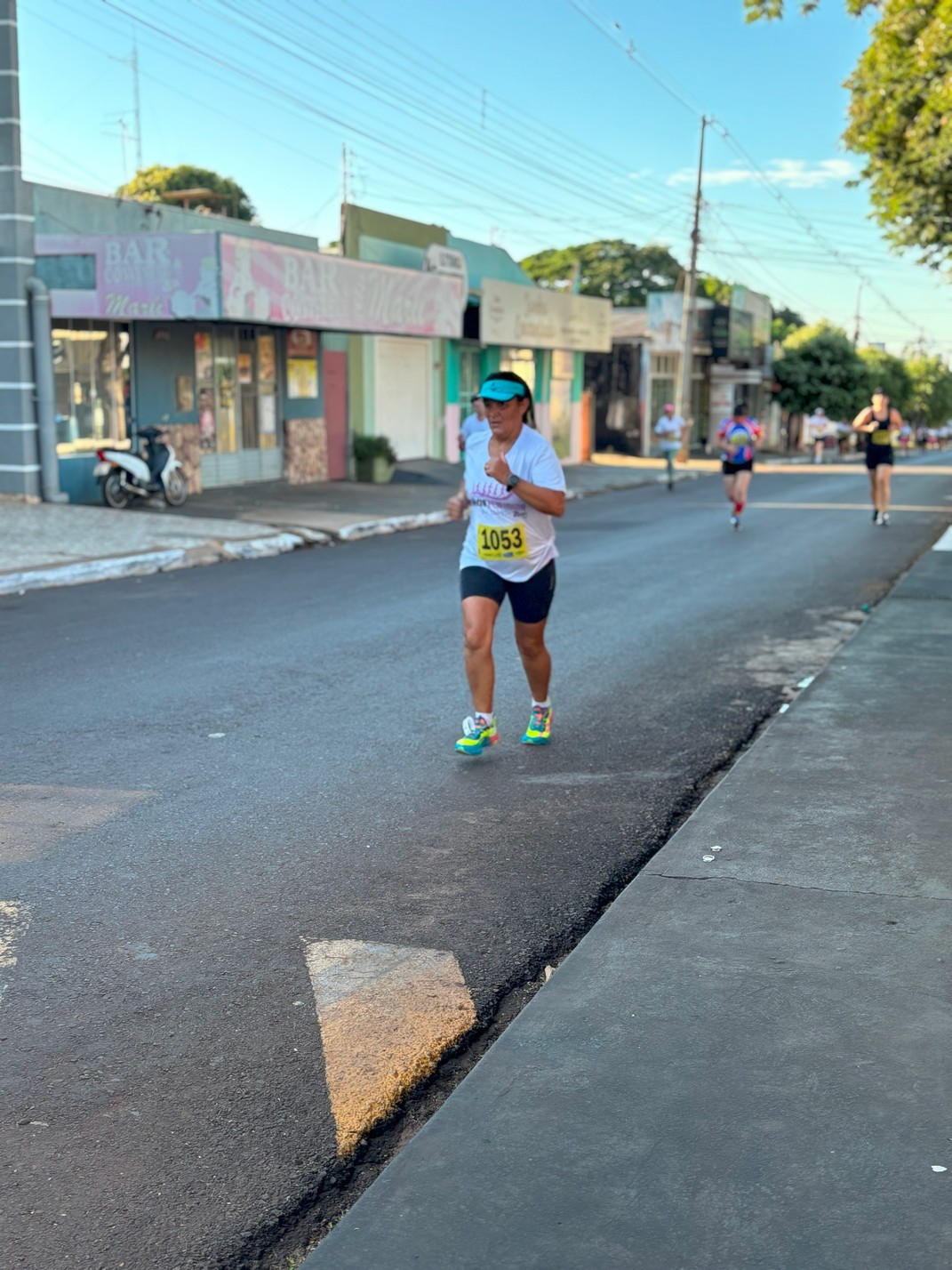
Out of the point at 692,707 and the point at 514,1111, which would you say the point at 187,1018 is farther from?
the point at 692,707

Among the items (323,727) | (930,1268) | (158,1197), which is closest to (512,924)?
(158,1197)

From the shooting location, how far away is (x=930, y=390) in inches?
4498

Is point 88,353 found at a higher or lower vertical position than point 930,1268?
higher

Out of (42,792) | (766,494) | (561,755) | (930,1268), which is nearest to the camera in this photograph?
(930,1268)

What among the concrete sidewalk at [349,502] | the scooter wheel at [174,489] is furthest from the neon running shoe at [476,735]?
the scooter wheel at [174,489]

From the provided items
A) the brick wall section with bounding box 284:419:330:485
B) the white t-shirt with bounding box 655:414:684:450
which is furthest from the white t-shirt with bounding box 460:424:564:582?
the white t-shirt with bounding box 655:414:684:450

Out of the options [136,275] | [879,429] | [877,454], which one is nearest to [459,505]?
[879,429]

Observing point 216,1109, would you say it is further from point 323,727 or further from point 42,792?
point 323,727

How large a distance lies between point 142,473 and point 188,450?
2.80 m

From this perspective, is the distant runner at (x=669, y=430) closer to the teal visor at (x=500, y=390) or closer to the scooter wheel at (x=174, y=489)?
the scooter wheel at (x=174, y=489)

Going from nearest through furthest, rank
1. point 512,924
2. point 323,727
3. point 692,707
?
point 512,924 → point 323,727 → point 692,707

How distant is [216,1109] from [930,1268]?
1.57 meters

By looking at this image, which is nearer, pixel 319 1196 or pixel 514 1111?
pixel 319 1196

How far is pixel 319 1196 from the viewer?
9.28 feet
